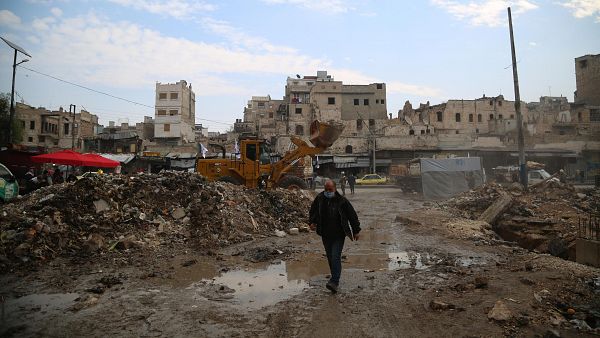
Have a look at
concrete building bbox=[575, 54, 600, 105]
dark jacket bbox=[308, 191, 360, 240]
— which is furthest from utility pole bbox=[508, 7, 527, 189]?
concrete building bbox=[575, 54, 600, 105]

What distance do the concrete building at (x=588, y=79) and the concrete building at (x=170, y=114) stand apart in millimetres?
62531

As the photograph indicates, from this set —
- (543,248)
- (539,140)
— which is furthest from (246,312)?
(539,140)

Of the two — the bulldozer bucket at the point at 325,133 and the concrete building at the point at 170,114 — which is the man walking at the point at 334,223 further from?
the concrete building at the point at 170,114

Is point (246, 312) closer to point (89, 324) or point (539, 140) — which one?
point (89, 324)

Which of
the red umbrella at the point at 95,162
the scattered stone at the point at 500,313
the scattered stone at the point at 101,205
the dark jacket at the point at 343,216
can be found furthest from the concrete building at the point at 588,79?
the scattered stone at the point at 101,205

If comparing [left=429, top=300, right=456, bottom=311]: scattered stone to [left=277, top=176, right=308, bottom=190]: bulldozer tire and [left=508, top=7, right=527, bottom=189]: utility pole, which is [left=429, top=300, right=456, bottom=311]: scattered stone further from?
[left=508, top=7, right=527, bottom=189]: utility pole

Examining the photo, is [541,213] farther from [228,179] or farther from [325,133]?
[228,179]

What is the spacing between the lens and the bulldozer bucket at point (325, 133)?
1359 centimetres

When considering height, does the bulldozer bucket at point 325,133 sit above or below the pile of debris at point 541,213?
above

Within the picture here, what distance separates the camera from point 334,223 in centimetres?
516

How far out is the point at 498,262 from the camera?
20.9ft

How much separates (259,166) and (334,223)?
9.40 m

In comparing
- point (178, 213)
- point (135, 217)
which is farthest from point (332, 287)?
point (135, 217)

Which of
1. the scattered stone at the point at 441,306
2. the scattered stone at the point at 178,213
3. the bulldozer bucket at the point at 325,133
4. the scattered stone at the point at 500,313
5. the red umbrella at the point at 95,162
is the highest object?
the bulldozer bucket at the point at 325,133
